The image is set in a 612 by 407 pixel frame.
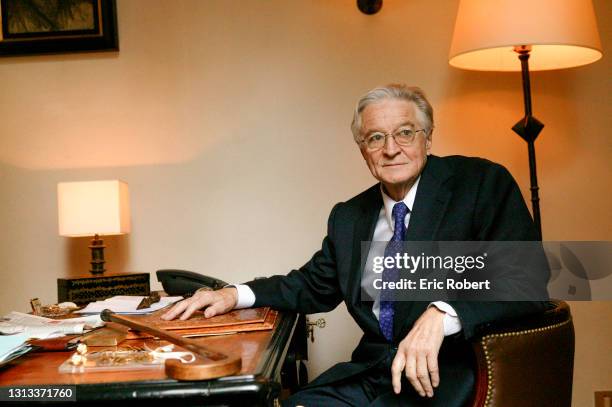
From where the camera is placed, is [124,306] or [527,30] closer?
[124,306]

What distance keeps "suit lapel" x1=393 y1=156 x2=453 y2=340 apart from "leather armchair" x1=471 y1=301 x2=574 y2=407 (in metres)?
0.29

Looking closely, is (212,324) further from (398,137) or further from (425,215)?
(398,137)

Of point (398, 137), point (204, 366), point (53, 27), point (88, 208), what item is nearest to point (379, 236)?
point (398, 137)

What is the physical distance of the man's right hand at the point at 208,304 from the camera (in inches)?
67.9

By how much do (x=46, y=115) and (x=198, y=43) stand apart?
0.82 m

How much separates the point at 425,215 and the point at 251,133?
57.9 inches

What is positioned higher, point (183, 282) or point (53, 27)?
point (53, 27)

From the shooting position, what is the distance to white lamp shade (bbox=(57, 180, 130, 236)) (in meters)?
2.67

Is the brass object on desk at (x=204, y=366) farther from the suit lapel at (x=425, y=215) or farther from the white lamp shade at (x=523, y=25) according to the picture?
the white lamp shade at (x=523, y=25)

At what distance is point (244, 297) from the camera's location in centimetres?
192

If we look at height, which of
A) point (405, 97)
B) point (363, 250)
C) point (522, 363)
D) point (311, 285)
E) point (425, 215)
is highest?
point (405, 97)

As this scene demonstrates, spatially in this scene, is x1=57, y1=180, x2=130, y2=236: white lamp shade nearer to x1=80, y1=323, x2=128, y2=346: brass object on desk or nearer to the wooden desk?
x1=80, y1=323, x2=128, y2=346: brass object on desk

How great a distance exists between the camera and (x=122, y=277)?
8.46 feet

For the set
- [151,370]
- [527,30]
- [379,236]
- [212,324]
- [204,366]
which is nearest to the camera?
[204,366]
